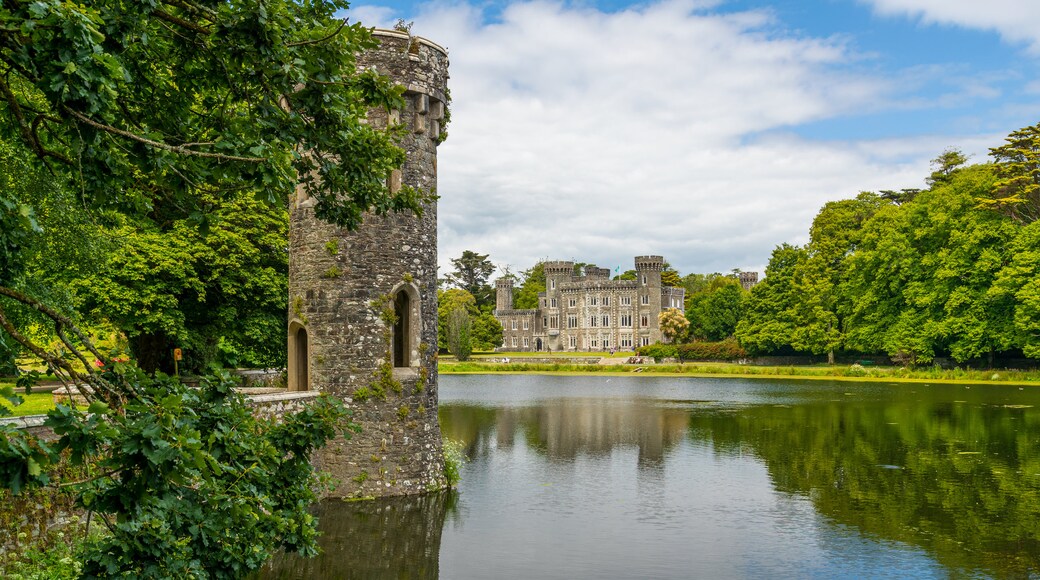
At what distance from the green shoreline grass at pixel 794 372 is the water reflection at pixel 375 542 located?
38.6 m

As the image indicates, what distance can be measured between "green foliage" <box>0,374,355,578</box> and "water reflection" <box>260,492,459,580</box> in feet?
16.2

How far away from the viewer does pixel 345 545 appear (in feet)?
40.6

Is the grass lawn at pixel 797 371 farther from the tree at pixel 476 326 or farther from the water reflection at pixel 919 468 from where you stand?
the water reflection at pixel 919 468

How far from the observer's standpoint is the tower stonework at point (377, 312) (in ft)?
47.3

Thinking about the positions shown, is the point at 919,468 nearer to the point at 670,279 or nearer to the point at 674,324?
the point at 674,324

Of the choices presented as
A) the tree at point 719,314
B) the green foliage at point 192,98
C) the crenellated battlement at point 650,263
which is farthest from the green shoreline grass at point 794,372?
the green foliage at point 192,98

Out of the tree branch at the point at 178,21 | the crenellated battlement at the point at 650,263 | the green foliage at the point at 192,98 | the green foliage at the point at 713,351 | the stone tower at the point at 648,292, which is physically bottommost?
the green foliage at the point at 713,351

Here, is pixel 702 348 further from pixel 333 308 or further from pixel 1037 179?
pixel 333 308

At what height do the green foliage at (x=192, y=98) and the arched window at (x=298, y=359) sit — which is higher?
the green foliage at (x=192, y=98)

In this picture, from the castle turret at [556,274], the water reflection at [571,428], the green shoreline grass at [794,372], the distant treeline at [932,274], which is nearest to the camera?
the water reflection at [571,428]

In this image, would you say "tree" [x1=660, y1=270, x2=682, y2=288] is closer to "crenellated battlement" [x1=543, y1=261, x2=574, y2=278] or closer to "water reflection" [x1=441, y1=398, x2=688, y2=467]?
"crenellated battlement" [x1=543, y1=261, x2=574, y2=278]

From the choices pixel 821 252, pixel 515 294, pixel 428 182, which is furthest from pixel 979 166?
pixel 515 294

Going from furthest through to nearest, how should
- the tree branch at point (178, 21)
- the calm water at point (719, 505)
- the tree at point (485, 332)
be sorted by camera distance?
the tree at point (485, 332) → the calm water at point (719, 505) → the tree branch at point (178, 21)

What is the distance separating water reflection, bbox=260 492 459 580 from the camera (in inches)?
453
